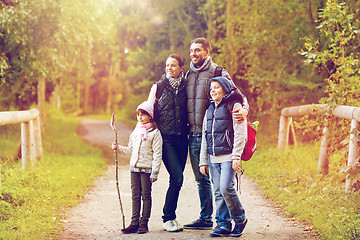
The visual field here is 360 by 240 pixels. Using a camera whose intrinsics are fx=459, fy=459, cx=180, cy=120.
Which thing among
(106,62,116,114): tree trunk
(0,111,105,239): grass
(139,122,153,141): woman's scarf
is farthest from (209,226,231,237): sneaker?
(106,62,116,114): tree trunk

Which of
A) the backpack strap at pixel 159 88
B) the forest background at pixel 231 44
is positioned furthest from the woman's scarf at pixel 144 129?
the forest background at pixel 231 44

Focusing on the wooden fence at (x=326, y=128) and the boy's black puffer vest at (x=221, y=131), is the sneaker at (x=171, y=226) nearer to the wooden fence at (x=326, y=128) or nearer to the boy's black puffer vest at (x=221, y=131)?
the boy's black puffer vest at (x=221, y=131)

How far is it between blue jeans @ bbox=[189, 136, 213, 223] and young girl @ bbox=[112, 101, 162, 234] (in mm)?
406

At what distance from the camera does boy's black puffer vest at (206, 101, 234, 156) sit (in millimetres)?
5059

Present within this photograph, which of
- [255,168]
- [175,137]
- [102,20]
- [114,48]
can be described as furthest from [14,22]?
[114,48]

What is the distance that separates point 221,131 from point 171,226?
1.36 metres

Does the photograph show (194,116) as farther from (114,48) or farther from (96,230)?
(114,48)

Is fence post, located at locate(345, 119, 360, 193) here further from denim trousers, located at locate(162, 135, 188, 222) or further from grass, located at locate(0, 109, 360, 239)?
denim trousers, located at locate(162, 135, 188, 222)

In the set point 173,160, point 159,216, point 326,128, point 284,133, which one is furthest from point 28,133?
point 284,133

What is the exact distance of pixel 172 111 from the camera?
541 centimetres

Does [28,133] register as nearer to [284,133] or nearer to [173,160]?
[173,160]

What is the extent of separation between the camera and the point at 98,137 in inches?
770

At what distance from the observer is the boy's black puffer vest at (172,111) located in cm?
538

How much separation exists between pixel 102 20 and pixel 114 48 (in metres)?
26.1
